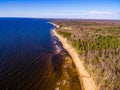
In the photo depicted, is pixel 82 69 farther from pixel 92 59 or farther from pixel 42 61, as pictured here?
pixel 42 61

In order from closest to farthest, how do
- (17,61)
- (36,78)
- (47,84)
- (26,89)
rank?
(26,89) → (47,84) → (36,78) → (17,61)

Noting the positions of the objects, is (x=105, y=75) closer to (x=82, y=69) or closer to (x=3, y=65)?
(x=82, y=69)

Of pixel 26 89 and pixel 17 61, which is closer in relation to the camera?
pixel 26 89

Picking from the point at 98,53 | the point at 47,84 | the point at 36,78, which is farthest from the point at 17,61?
the point at 98,53

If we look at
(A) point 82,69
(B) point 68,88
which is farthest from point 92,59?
(B) point 68,88

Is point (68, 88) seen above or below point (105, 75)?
below

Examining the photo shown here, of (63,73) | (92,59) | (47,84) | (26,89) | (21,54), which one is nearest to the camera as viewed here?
Answer: (26,89)

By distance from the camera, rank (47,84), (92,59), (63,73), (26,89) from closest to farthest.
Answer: (26,89), (47,84), (63,73), (92,59)

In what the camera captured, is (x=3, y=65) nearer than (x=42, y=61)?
Yes

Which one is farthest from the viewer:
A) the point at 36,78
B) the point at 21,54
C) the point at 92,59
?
the point at 21,54
